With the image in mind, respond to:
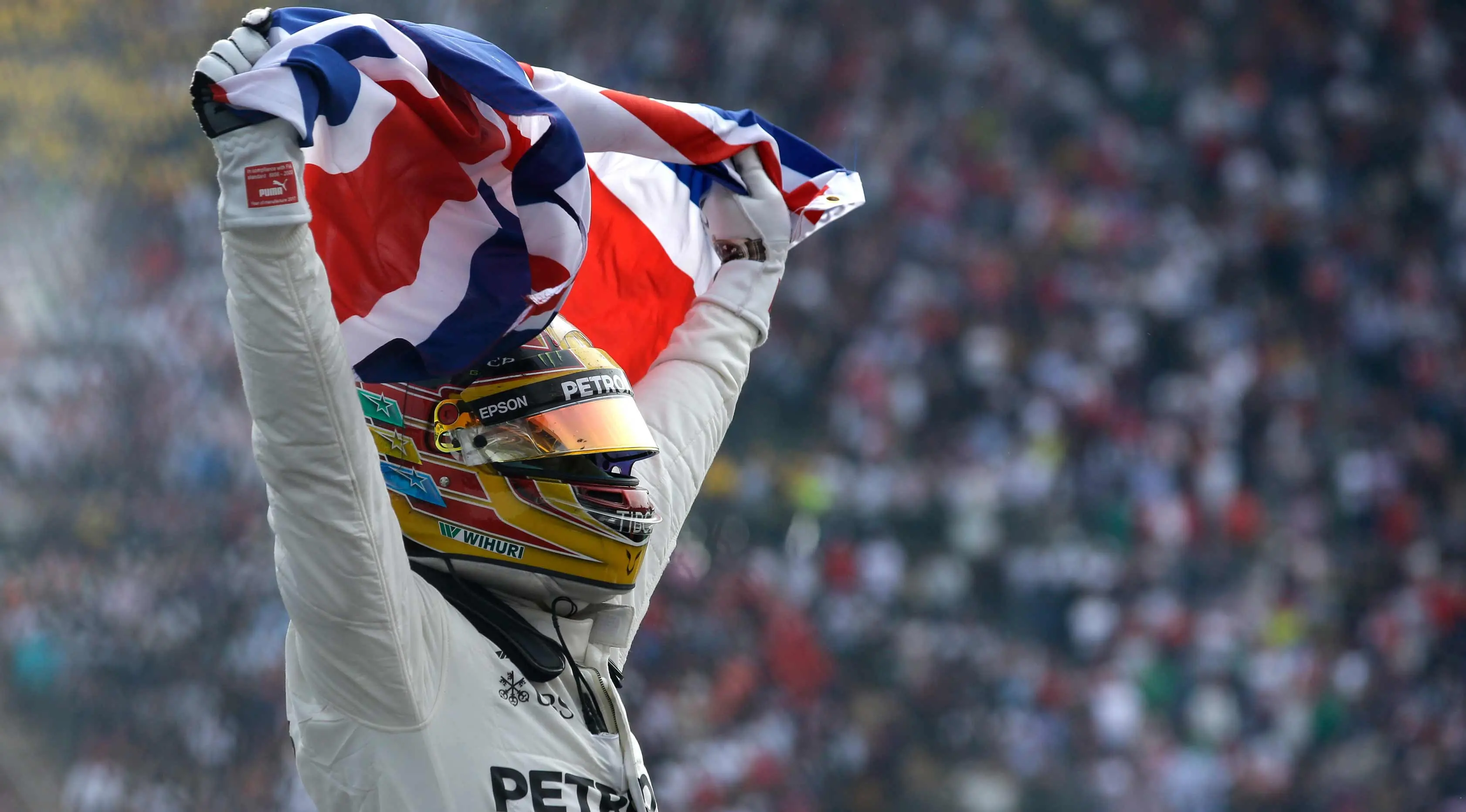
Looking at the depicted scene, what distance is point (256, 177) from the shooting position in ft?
4.13

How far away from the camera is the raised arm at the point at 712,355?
86.6 inches

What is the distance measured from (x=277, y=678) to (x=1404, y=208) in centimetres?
658

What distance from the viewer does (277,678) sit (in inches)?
236

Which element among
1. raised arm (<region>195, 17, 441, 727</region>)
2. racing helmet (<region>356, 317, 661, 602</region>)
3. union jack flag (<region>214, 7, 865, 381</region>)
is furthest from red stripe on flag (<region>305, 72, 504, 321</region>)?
raised arm (<region>195, 17, 441, 727</region>)

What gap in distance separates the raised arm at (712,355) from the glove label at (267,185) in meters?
0.98

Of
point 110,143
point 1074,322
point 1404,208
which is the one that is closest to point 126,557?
point 110,143

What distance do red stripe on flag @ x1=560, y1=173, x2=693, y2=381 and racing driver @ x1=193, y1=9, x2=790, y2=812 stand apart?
1.46 feet

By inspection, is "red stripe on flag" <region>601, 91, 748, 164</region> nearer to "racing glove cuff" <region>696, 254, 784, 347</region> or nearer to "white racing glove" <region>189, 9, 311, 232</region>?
"racing glove cuff" <region>696, 254, 784, 347</region>

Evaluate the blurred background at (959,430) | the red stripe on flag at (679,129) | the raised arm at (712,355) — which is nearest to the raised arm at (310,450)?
the raised arm at (712,355)

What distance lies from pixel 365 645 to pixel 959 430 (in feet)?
19.5

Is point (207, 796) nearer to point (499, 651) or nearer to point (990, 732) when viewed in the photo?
point (990, 732)

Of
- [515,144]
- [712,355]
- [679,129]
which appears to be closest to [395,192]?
[515,144]

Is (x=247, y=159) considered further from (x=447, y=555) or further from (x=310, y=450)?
(x=447, y=555)

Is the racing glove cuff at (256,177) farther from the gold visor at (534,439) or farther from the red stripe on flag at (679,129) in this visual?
the red stripe on flag at (679,129)
